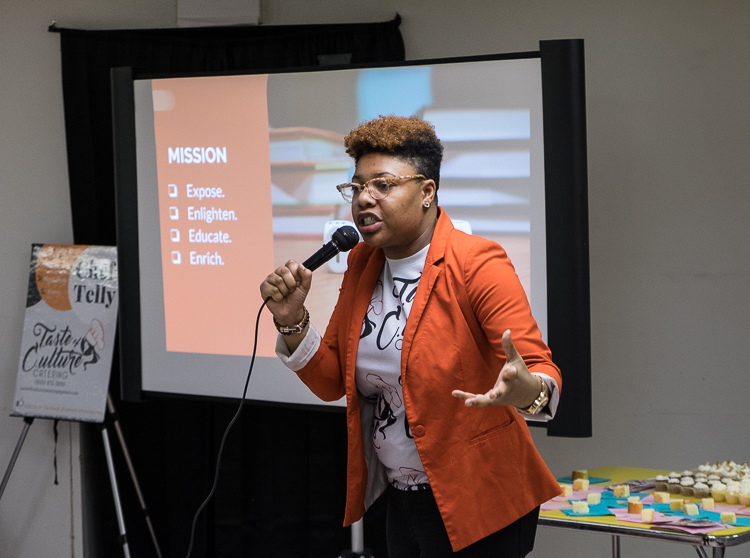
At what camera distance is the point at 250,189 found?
2.72 metres

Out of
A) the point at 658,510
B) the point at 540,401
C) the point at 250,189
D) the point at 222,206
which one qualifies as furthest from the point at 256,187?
the point at 540,401

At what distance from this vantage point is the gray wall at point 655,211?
2861 mm

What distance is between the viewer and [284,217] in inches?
106

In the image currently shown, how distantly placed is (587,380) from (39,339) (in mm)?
2329

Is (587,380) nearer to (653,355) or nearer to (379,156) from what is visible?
(653,355)

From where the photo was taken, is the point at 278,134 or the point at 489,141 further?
the point at 278,134

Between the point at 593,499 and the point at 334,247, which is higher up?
the point at 334,247

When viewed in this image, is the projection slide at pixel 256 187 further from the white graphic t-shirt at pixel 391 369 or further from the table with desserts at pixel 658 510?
the white graphic t-shirt at pixel 391 369

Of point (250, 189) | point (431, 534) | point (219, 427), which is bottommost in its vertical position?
point (219, 427)

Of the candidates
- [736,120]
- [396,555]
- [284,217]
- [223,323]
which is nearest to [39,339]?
[223,323]

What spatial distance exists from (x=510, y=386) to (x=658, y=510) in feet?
3.91

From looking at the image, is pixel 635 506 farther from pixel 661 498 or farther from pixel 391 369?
pixel 391 369

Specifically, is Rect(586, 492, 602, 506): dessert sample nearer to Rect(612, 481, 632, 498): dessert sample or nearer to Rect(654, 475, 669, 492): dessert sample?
Rect(612, 481, 632, 498): dessert sample

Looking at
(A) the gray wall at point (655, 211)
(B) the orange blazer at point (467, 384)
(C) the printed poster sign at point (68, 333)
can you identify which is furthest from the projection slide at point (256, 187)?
(B) the orange blazer at point (467, 384)
